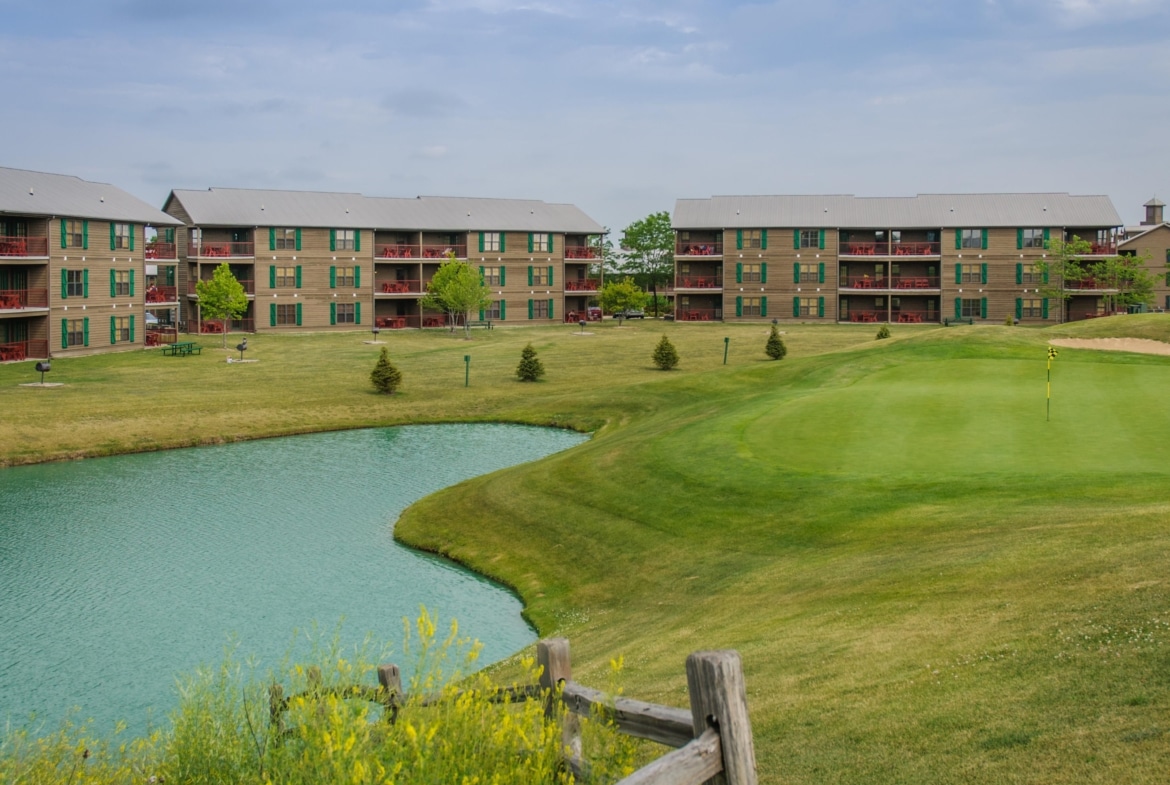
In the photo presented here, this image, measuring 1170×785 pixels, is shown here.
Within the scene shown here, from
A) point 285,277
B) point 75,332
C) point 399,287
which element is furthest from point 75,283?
point 399,287

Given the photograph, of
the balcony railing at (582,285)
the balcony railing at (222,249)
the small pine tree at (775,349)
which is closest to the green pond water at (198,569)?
the small pine tree at (775,349)

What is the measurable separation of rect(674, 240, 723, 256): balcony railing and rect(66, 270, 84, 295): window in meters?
48.9

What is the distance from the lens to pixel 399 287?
295 feet

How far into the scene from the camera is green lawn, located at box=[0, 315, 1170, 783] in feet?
33.0

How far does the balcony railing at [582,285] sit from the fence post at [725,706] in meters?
91.3

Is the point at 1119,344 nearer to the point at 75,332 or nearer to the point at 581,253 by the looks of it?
the point at 75,332

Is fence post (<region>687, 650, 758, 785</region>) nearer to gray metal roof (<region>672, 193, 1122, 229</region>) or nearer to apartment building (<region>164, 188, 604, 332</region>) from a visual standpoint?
apartment building (<region>164, 188, 604, 332</region>)

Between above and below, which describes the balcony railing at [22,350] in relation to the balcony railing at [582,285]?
below

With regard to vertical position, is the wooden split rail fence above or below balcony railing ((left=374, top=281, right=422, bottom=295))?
below

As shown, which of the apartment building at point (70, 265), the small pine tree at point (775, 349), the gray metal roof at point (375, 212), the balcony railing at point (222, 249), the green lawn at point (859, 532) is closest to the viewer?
the green lawn at point (859, 532)

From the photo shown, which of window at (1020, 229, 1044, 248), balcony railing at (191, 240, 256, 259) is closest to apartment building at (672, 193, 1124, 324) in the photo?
window at (1020, 229, 1044, 248)

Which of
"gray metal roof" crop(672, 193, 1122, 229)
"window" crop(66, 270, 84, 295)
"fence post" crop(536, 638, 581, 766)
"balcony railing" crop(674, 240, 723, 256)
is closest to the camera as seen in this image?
"fence post" crop(536, 638, 581, 766)

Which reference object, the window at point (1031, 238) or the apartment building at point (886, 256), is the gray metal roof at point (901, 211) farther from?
the window at point (1031, 238)

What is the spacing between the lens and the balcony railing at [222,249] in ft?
272
